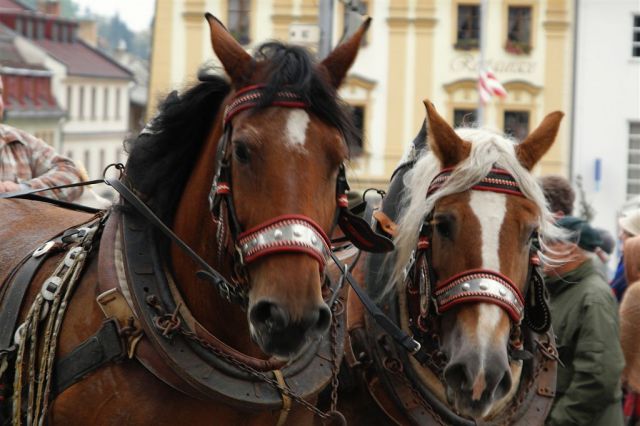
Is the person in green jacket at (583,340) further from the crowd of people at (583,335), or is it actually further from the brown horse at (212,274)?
the brown horse at (212,274)

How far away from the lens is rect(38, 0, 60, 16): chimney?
6669 cm

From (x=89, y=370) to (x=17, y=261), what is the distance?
0.93 metres

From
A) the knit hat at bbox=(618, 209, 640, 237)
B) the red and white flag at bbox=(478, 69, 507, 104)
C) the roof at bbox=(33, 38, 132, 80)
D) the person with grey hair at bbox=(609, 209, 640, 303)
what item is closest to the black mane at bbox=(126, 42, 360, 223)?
the person with grey hair at bbox=(609, 209, 640, 303)

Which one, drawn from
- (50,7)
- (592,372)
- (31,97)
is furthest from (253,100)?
(50,7)

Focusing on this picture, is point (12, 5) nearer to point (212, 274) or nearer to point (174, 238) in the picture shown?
point (174, 238)

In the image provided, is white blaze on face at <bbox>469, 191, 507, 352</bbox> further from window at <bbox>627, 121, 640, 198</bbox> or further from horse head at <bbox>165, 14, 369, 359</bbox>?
window at <bbox>627, 121, 640, 198</bbox>

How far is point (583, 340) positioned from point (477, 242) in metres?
1.72

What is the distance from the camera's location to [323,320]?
12.5 feet

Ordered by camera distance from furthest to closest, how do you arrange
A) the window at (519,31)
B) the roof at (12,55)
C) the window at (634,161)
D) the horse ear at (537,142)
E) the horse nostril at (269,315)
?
the roof at (12,55) < the window at (519,31) < the window at (634,161) < the horse ear at (537,142) < the horse nostril at (269,315)

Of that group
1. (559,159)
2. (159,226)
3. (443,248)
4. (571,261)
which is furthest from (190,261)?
(559,159)

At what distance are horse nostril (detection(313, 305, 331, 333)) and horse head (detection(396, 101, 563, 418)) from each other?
75cm

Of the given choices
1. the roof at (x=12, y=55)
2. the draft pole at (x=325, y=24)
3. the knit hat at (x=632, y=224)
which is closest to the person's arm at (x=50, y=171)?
the knit hat at (x=632, y=224)

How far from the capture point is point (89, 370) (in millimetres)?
4418

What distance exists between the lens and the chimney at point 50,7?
6669 centimetres
